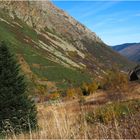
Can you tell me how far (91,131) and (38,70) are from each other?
168m

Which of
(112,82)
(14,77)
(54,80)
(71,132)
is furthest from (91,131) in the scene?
(54,80)

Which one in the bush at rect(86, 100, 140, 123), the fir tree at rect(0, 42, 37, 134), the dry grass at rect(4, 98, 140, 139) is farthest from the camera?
the fir tree at rect(0, 42, 37, 134)

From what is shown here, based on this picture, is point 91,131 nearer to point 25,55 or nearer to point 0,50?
point 0,50

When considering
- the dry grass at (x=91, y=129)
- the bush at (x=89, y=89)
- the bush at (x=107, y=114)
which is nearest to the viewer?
the dry grass at (x=91, y=129)

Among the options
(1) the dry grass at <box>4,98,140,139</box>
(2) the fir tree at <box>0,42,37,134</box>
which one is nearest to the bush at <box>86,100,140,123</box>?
(1) the dry grass at <box>4,98,140,139</box>

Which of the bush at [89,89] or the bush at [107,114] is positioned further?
the bush at [89,89]

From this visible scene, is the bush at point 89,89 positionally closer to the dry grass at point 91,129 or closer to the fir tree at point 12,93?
the fir tree at point 12,93

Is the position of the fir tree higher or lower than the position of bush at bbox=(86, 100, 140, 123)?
higher

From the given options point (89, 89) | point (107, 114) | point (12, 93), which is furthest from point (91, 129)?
point (89, 89)

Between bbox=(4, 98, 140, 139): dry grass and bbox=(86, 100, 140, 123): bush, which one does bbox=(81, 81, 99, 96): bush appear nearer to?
bbox=(86, 100, 140, 123): bush

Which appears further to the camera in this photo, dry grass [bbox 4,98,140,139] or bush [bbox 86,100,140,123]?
bush [bbox 86,100,140,123]

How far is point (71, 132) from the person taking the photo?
27.5ft

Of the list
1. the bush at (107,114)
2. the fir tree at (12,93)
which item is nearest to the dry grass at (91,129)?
the bush at (107,114)

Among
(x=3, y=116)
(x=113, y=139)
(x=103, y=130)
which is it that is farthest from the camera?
(x=3, y=116)
